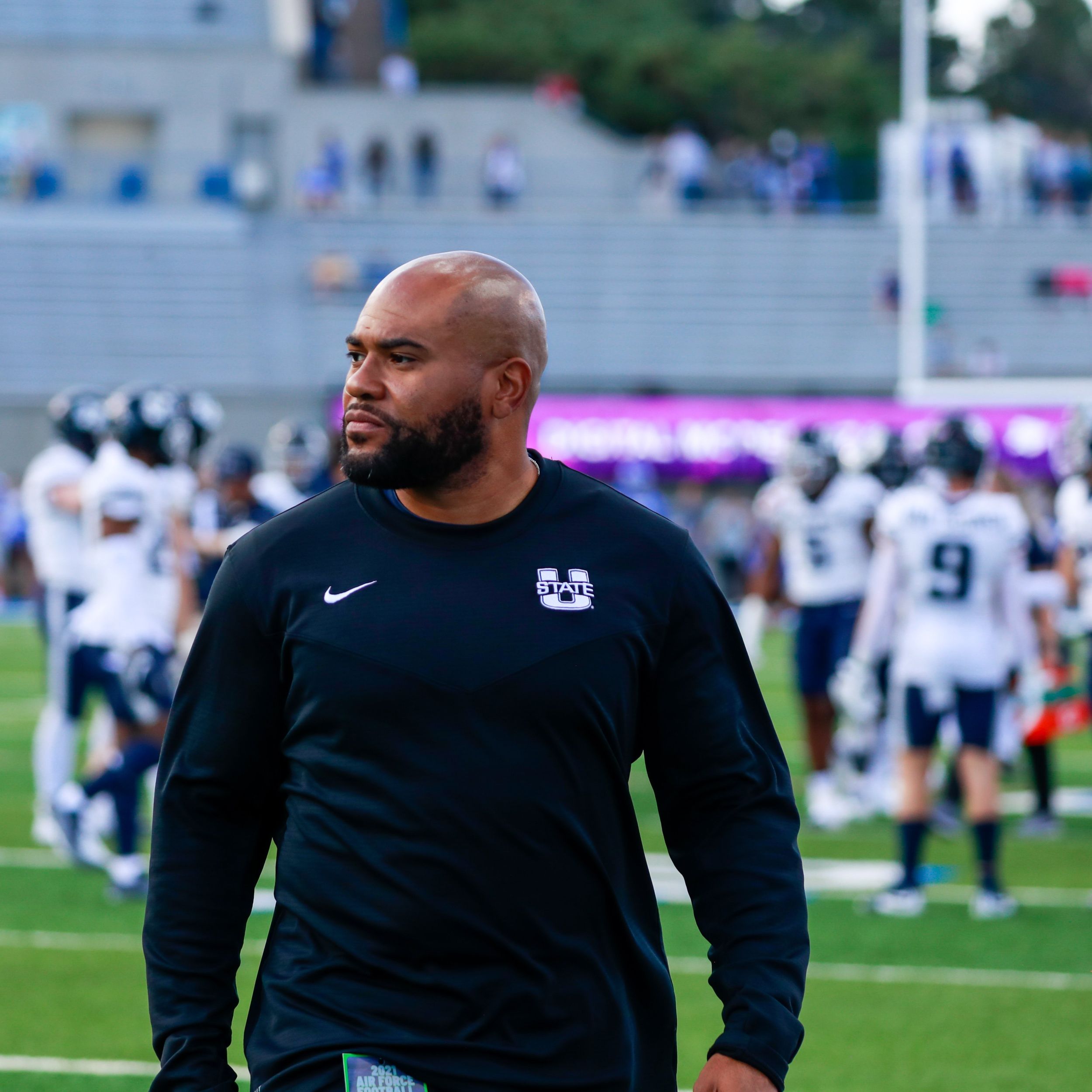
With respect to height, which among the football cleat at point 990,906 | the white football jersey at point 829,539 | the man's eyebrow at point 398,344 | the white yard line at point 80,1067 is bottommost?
the football cleat at point 990,906

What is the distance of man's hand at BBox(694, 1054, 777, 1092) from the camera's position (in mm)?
2475

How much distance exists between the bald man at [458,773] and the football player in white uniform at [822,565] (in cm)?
733

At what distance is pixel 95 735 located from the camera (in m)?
9.37

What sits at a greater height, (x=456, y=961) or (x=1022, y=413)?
(x=456, y=961)

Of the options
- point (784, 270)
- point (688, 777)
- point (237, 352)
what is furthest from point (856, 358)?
point (688, 777)

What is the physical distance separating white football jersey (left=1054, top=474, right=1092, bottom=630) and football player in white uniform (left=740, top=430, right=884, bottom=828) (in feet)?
5.13

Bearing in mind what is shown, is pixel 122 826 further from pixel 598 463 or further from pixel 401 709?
pixel 598 463

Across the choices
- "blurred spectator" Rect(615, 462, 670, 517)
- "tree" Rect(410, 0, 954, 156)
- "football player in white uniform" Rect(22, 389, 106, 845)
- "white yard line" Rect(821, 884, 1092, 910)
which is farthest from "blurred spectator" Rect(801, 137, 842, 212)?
"white yard line" Rect(821, 884, 1092, 910)

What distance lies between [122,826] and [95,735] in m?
1.87

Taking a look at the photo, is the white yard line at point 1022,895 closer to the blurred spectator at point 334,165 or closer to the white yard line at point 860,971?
the white yard line at point 860,971

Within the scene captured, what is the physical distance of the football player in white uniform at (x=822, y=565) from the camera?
9.97 m

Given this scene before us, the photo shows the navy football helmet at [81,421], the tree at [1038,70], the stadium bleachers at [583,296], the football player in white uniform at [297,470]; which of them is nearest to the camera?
the navy football helmet at [81,421]

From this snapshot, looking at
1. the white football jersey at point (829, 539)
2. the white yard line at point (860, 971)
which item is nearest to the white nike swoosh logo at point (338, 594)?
the white yard line at point (860, 971)

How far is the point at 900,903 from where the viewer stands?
7.49 meters
